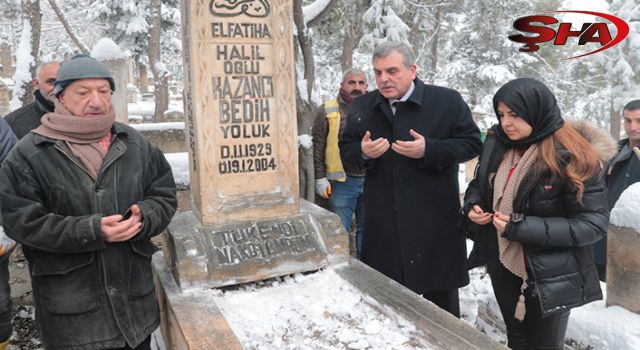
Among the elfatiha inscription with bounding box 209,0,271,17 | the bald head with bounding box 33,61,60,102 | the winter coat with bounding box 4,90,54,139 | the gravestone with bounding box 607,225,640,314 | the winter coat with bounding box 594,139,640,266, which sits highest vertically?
Answer: the elfatiha inscription with bounding box 209,0,271,17

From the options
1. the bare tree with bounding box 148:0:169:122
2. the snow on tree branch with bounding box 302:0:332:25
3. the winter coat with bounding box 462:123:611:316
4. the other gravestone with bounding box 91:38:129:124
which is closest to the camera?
the winter coat with bounding box 462:123:611:316

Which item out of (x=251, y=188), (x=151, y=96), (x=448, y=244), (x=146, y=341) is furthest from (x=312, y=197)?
(x=151, y=96)

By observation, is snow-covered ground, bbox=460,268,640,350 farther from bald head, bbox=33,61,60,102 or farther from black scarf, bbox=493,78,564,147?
bald head, bbox=33,61,60,102

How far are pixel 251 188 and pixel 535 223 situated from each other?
1.89 meters

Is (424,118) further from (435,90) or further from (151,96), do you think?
(151,96)

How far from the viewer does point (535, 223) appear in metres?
2.28

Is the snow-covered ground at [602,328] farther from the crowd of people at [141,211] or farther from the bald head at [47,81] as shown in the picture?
the bald head at [47,81]

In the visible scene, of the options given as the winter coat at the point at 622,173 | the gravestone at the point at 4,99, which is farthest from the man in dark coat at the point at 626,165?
the gravestone at the point at 4,99

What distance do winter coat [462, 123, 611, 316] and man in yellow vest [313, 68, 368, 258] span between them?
219 cm

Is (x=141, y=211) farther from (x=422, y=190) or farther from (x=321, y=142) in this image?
(x=321, y=142)

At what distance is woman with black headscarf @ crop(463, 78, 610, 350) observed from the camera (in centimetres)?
227

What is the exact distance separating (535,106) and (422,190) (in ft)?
3.04

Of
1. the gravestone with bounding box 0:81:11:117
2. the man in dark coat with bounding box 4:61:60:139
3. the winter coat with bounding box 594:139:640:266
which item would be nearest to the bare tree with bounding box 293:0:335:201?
the man in dark coat with bounding box 4:61:60:139

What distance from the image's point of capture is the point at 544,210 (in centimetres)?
235
